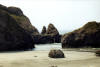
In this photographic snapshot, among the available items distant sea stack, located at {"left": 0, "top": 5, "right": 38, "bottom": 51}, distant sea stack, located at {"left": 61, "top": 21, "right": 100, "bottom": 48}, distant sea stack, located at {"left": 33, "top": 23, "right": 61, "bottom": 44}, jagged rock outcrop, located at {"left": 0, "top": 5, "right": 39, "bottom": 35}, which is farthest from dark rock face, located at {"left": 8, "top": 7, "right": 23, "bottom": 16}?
distant sea stack, located at {"left": 61, "top": 21, "right": 100, "bottom": 48}

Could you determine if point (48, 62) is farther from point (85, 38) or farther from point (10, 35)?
point (85, 38)

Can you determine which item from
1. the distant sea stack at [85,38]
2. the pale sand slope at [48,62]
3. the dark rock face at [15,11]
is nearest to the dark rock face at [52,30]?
the dark rock face at [15,11]

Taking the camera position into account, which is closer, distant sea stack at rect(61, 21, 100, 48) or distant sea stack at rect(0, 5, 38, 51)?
distant sea stack at rect(0, 5, 38, 51)

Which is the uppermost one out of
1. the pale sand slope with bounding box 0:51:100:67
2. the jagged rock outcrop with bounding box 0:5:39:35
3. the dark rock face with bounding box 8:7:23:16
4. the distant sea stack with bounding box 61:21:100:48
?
the dark rock face with bounding box 8:7:23:16

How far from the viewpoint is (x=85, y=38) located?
2965 inches

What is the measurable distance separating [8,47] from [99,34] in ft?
116

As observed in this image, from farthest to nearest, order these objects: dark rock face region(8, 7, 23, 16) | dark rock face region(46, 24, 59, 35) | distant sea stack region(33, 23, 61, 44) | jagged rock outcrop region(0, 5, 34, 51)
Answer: dark rock face region(8, 7, 23, 16) → dark rock face region(46, 24, 59, 35) → distant sea stack region(33, 23, 61, 44) → jagged rock outcrop region(0, 5, 34, 51)

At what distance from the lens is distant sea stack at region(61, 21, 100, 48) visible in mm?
74625

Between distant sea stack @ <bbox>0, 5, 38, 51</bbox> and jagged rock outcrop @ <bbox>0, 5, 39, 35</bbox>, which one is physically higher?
jagged rock outcrop @ <bbox>0, 5, 39, 35</bbox>

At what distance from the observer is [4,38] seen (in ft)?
218

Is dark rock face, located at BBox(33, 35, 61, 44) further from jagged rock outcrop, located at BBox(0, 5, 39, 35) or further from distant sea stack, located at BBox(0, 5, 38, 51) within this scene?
distant sea stack, located at BBox(0, 5, 38, 51)

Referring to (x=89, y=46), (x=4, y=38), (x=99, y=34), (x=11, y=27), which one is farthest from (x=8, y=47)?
(x=99, y=34)

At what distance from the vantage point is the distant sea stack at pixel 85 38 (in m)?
74.6

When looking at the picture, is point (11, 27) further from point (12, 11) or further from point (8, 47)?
point (12, 11)
